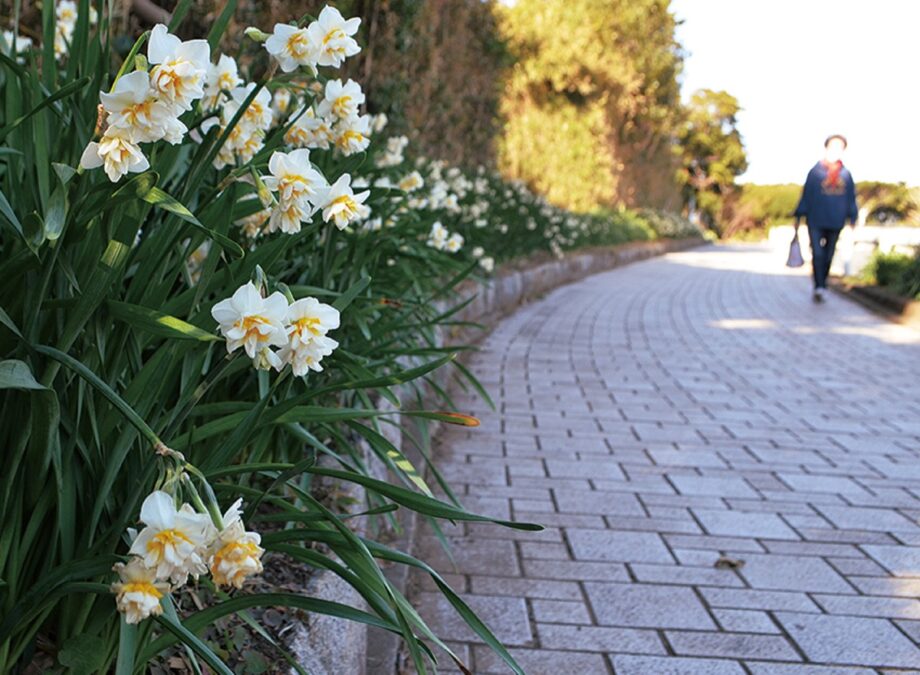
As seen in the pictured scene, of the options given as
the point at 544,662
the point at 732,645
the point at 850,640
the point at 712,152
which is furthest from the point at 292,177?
the point at 712,152

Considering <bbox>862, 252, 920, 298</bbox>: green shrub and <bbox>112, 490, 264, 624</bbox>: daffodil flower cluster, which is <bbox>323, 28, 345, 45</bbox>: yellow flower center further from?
<bbox>862, 252, 920, 298</bbox>: green shrub

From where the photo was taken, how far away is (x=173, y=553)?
1.09m

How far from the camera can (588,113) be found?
1727 centimetres

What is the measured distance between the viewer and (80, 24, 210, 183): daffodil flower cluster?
1198 millimetres

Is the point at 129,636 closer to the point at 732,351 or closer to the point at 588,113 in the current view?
the point at 732,351

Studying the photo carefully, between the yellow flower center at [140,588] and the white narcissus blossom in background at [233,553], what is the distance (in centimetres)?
7

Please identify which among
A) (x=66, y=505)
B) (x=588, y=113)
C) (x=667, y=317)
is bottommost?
(x=667, y=317)

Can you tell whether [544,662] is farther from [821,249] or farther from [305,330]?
[821,249]

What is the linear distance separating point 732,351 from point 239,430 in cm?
625

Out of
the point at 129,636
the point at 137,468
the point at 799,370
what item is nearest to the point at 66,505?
the point at 137,468

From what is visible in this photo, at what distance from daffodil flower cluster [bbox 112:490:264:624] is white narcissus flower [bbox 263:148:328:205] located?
20.2 inches

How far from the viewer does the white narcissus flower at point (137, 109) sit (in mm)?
1197

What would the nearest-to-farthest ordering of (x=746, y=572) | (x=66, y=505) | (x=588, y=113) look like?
(x=66, y=505) → (x=746, y=572) → (x=588, y=113)

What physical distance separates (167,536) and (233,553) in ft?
0.31
